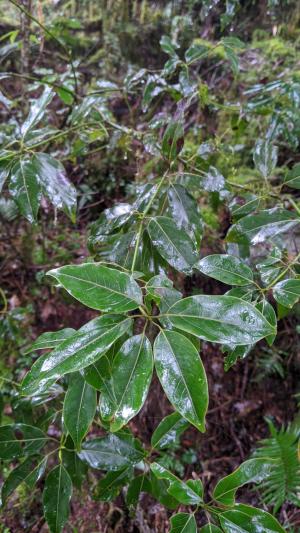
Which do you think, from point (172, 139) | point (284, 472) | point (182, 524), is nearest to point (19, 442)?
point (182, 524)

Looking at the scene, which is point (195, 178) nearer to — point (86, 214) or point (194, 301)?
point (194, 301)

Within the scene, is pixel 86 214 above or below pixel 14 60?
below

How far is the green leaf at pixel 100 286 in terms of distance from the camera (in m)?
0.48

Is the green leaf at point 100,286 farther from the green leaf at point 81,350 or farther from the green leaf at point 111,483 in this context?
the green leaf at point 111,483

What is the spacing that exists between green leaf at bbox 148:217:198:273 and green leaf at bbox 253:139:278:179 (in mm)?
358

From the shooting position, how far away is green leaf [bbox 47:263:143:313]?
485 millimetres

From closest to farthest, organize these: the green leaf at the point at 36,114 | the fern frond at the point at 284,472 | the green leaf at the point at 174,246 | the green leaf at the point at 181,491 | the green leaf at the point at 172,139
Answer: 1. the green leaf at the point at 181,491
2. the green leaf at the point at 174,246
3. the green leaf at the point at 172,139
4. the green leaf at the point at 36,114
5. the fern frond at the point at 284,472

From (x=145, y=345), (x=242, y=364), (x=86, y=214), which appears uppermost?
(x=145, y=345)

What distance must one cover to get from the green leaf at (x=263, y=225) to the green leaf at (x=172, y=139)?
23cm

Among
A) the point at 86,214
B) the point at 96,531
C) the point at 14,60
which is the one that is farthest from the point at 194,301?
the point at 14,60

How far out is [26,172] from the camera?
0.88 meters

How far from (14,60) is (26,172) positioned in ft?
7.16

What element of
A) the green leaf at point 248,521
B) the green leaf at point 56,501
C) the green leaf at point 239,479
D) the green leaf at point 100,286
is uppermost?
the green leaf at point 100,286

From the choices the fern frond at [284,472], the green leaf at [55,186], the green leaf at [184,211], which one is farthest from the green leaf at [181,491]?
the fern frond at [284,472]
